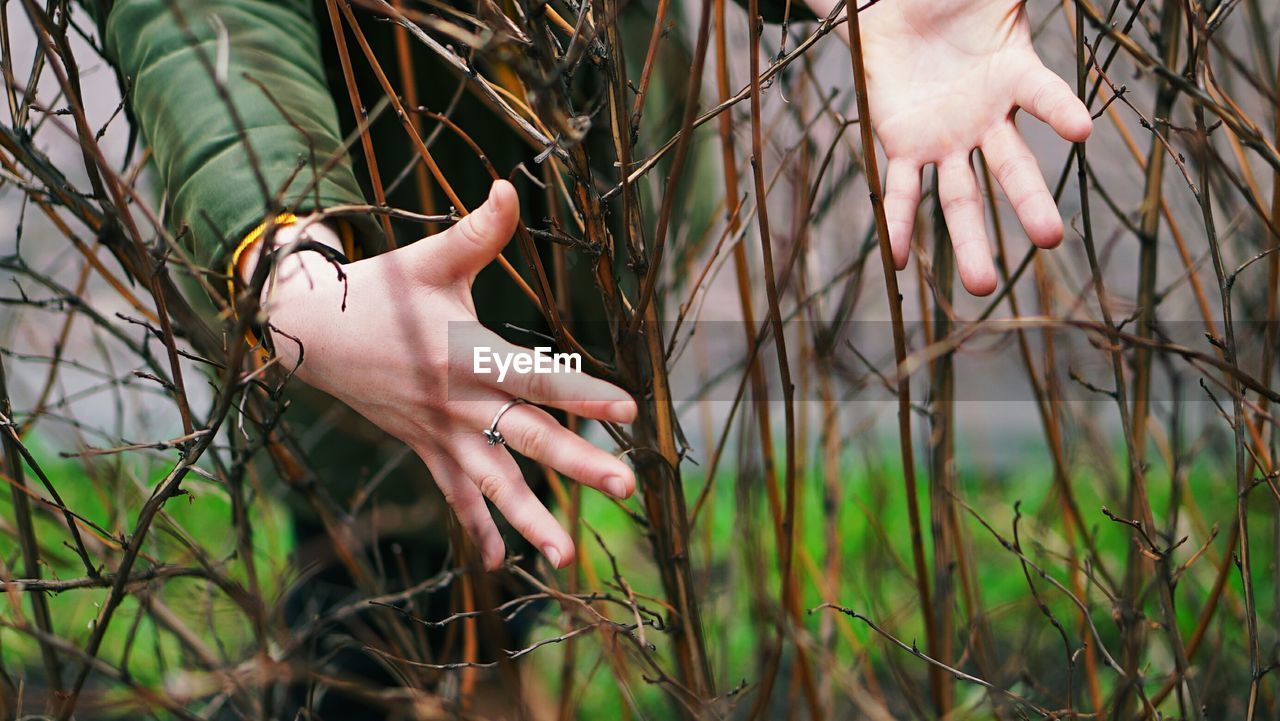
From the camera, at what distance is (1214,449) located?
3.88 feet

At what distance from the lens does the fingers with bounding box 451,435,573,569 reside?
471mm

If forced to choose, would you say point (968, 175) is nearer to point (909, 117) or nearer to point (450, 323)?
point (909, 117)

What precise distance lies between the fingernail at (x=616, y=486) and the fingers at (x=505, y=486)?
0.05 meters

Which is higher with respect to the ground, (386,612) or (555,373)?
(555,373)

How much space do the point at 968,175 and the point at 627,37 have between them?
497 mm

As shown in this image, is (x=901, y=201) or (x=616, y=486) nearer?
Result: (x=616, y=486)

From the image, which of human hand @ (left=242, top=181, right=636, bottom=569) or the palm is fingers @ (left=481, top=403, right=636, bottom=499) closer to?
human hand @ (left=242, top=181, right=636, bottom=569)

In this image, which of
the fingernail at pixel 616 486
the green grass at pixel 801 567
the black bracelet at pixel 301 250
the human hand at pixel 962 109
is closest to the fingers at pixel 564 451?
the fingernail at pixel 616 486

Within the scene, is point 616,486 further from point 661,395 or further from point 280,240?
point 280,240

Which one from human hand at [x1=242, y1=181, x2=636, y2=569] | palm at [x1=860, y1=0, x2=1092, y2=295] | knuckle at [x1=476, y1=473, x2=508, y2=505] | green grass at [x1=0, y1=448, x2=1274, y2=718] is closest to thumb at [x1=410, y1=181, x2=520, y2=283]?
human hand at [x1=242, y1=181, x2=636, y2=569]

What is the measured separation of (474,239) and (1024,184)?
0.95 ft

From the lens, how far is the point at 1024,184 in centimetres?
49

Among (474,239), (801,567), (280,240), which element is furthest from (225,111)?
(801,567)

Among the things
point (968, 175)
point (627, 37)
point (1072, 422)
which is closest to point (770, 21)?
point (627, 37)
